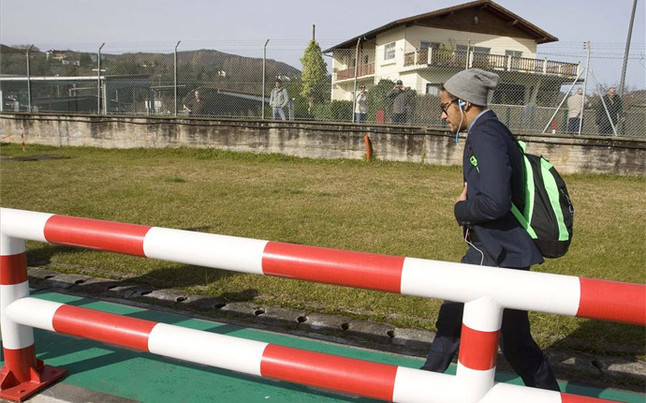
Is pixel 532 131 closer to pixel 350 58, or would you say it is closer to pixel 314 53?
pixel 350 58

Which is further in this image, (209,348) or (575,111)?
(575,111)

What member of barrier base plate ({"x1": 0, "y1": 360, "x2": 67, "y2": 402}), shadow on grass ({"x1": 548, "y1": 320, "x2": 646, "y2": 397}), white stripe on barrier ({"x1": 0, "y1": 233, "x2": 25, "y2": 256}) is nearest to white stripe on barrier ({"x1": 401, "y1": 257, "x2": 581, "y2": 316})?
shadow on grass ({"x1": 548, "y1": 320, "x2": 646, "y2": 397})

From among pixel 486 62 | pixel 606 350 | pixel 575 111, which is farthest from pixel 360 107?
pixel 606 350

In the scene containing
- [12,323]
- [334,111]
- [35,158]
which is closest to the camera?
[12,323]

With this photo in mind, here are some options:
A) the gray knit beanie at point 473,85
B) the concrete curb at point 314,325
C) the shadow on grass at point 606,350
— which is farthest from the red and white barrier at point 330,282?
the shadow on grass at point 606,350

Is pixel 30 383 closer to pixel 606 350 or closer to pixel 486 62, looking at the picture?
pixel 606 350

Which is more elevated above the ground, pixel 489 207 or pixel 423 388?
pixel 489 207

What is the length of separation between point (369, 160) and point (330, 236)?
8.22 m

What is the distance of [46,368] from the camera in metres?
2.95

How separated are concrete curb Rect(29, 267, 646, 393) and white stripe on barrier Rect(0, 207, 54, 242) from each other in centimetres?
167

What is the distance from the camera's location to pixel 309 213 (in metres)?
7.86

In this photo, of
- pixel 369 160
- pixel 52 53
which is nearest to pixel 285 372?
pixel 369 160

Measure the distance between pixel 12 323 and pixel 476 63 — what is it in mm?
19829

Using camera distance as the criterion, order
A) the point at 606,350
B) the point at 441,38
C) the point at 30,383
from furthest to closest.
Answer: the point at 441,38 < the point at 606,350 < the point at 30,383
